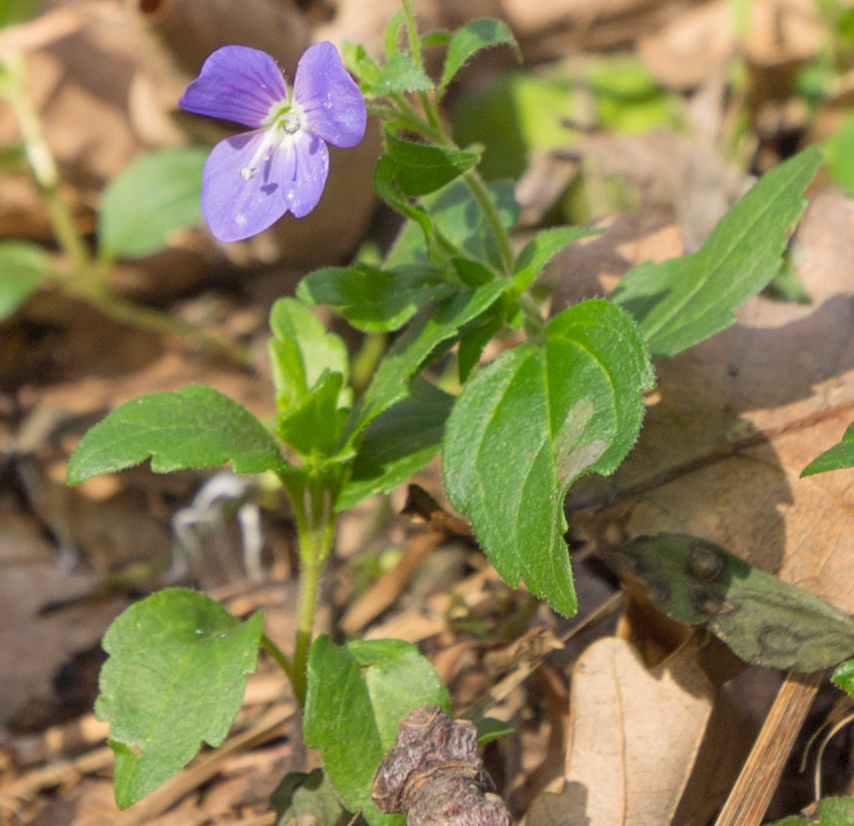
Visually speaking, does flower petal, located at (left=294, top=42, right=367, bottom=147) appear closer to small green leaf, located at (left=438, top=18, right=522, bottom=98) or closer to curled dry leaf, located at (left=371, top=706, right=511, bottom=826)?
small green leaf, located at (left=438, top=18, right=522, bottom=98)

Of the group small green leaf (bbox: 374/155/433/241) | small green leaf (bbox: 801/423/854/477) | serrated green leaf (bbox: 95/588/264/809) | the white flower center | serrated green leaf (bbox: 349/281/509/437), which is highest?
the white flower center

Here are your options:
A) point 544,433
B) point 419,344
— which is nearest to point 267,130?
point 419,344

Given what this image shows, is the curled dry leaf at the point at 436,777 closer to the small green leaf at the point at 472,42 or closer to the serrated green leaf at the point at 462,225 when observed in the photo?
the serrated green leaf at the point at 462,225

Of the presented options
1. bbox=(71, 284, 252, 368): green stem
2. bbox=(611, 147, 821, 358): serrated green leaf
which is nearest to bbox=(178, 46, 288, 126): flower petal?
bbox=(611, 147, 821, 358): serrated green leaf

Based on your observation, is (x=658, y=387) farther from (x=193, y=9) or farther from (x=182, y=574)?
(x=193, y=9)

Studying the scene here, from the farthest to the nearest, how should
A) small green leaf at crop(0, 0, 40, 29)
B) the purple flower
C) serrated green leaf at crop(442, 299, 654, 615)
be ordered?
small green leaf at crop(0, 0, 40, 29) → the purple flower → serrated green leaf at crop(442, 299, 654, 615)

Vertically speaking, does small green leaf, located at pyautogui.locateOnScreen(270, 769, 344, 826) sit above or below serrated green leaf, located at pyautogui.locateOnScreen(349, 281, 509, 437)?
below
